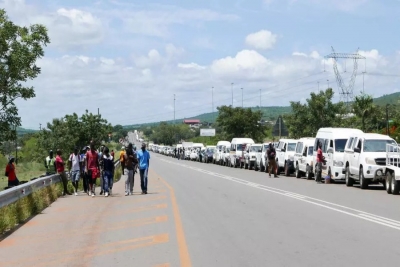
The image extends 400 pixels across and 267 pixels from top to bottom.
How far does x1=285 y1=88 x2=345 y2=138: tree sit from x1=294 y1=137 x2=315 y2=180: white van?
23108 mm

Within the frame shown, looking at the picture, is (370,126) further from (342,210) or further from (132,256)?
(132,256)

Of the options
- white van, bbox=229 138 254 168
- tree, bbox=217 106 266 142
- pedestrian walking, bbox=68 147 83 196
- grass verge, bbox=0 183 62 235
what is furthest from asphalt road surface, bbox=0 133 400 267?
tree, bbox=217 106 266 142

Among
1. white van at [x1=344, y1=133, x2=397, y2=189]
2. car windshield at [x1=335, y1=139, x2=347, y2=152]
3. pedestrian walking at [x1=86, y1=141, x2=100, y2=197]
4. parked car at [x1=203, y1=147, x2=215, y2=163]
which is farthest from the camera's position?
parked car at [x1=203, y1=147, x2=215, y2=163]

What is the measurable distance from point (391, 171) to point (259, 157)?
23499 millimetres

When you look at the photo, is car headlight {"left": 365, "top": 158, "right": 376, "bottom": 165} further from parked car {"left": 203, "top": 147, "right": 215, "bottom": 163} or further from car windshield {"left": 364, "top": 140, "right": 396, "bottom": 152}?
parked car {"left": 203, "top": 147, "right": 215, "bottom": 163}

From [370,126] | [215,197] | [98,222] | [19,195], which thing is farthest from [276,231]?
[370,126]

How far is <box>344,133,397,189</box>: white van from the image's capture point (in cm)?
2539

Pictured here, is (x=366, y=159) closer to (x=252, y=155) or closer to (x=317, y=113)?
(x=252, y=155)

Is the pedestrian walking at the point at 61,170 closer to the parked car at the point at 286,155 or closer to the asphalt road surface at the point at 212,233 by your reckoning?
the asphalt road surface at the point at 212,233

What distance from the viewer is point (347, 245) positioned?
10938mm

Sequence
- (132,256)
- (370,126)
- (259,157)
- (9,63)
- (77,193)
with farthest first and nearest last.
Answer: (370,126) < (259,157) < (77,193) < (9,63) < (132,256)

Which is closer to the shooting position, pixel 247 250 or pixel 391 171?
pixel 247 250

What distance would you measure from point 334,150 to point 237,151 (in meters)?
24.6

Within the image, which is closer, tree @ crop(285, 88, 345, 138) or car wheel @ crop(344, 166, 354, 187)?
car wheel @ crop(344, 166, 354, 187)
